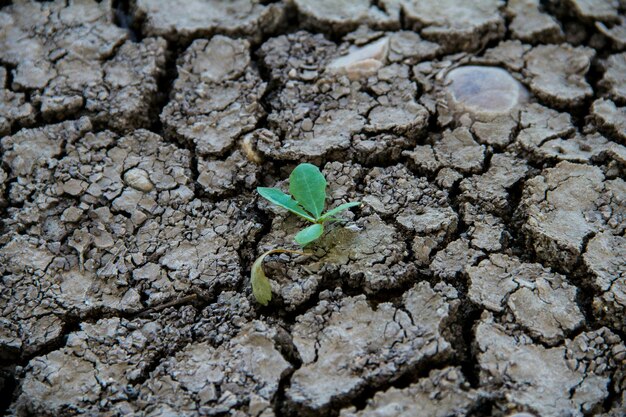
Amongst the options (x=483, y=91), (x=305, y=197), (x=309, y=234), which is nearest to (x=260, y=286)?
(x=309, y=234)

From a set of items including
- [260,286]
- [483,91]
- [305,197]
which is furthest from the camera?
[483,91]

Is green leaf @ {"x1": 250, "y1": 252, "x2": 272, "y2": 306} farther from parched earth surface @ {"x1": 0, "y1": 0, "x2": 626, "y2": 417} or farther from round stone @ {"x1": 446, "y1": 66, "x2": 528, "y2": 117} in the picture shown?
round stone @ {"x1": 446, "y1": 66, "x2": 528, "y2": 117}

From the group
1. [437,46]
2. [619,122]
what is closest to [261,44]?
[437,46]

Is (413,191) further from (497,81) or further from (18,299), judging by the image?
(18,299)

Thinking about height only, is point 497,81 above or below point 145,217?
above

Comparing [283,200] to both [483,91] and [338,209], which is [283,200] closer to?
[338,209]

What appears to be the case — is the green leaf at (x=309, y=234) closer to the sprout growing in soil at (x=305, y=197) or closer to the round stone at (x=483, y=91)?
the sprout growing in soil at (x=305, y=197)

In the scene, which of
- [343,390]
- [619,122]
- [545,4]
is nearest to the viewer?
[343,390]
